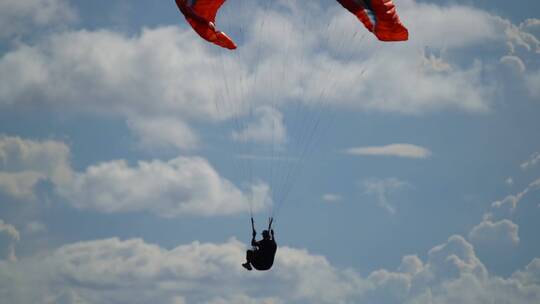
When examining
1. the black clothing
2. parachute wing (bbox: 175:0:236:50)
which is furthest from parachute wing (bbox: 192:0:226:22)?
the black clothing

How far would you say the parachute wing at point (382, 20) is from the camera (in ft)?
107

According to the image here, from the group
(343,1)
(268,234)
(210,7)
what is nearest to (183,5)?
(210,7)

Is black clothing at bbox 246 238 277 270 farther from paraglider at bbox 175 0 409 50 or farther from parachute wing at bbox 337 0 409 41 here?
parachute wing at bbox 337 0 409 41

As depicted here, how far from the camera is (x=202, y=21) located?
32562 mm

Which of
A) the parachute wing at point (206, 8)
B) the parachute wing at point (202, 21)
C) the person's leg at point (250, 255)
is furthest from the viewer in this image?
the parachute wing at point (206, 8)

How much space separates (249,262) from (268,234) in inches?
52.8

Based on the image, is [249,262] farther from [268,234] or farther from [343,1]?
[343,1]

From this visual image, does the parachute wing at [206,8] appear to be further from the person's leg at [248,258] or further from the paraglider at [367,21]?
the person's leg at [248,258]

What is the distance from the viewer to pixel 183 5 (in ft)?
109

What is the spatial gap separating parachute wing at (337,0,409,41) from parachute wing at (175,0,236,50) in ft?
16.8

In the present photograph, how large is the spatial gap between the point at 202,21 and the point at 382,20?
6717 millimetres

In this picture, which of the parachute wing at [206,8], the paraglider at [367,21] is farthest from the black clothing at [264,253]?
the parachute wing at [206,8]

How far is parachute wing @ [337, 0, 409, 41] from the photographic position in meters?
32.6

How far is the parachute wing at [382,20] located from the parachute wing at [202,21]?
16.8 ft
